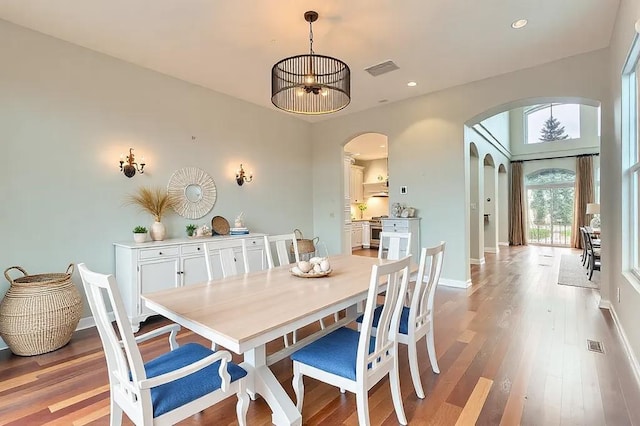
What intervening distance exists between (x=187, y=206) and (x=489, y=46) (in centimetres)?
410

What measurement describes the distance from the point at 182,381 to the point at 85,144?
122 inches

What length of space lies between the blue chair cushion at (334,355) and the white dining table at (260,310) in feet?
0.67

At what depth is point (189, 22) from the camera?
2.99 meters

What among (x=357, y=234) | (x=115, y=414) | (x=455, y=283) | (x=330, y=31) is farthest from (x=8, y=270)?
(x=357, y=234)

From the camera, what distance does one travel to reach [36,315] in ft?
8.86

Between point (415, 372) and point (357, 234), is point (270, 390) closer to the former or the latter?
point (415, 372)

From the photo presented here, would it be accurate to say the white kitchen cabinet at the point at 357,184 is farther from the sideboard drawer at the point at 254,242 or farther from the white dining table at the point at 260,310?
the white dining table at the point at 260,310

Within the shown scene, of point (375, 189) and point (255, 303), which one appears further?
point (375, 189)

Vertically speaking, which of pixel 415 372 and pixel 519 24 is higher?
pixel 519 24

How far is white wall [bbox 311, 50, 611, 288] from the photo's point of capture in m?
3.83

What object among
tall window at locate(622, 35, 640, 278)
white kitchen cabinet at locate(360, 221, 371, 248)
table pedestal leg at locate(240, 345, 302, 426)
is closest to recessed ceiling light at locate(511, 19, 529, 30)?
tall window at locate(622, 35, 640, 278)

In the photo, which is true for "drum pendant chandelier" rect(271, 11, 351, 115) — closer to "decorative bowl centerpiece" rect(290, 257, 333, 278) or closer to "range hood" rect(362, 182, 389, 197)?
"decorative bowl centerpiece" rect(290, 257, 333, 278)

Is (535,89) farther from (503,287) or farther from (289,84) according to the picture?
(289,84)

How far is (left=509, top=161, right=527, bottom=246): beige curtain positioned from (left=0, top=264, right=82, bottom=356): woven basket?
11033 mm
